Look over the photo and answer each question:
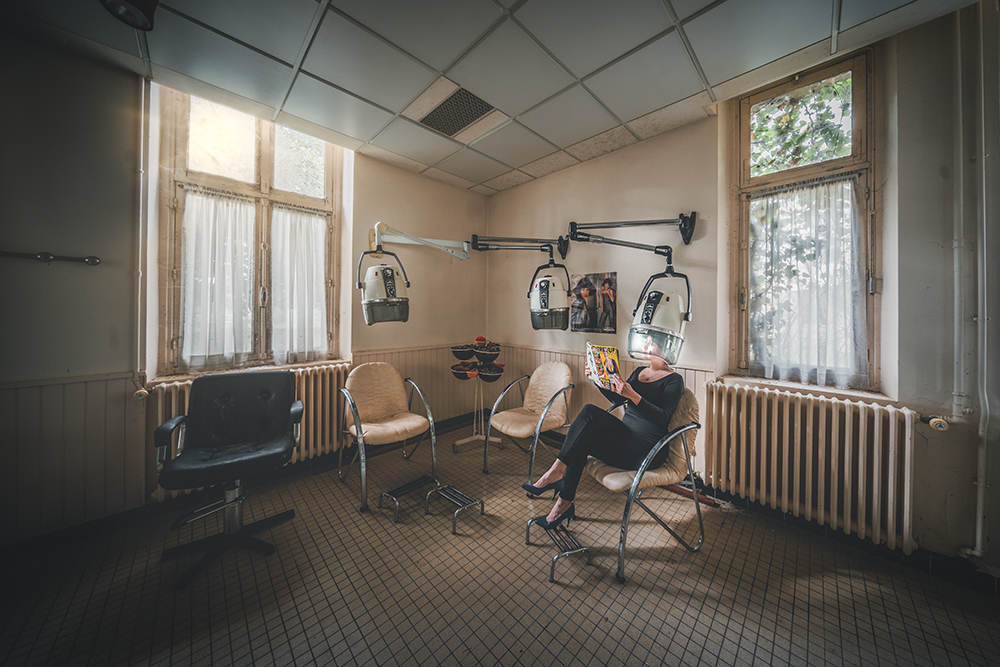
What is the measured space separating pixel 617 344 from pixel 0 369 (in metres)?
4.18

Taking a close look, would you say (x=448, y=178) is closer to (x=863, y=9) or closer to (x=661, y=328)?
(x=661, y=328)

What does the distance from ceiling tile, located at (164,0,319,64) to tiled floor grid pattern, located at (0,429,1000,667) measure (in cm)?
298

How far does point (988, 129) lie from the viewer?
168 cm

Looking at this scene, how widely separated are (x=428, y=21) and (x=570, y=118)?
128 cm

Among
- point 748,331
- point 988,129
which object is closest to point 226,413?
point 748,331

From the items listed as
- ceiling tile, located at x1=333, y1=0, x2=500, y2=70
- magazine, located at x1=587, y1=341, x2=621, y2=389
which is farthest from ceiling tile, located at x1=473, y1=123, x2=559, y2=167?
magazine, located at x1=587, y1=341, x2=621, y2=389

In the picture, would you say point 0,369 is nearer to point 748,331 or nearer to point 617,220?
point 617,220

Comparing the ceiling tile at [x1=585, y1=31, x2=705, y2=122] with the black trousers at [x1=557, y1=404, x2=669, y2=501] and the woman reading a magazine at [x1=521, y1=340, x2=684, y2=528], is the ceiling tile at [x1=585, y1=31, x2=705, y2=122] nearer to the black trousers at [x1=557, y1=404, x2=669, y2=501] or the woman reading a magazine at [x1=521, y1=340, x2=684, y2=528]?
the woman reading a magazine at [x1=521, y1=340, x2=684, y2=528]

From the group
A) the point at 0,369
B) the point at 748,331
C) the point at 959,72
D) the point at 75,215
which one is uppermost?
the point at 959,72

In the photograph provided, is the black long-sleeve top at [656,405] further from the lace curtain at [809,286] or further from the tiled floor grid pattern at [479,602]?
the lace curtain at [809,286]

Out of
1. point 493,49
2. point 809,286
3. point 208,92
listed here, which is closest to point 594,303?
point 809,286

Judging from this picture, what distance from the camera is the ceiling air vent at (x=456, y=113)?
2.43 metres

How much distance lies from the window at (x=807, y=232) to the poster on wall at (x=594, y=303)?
3.19 feet

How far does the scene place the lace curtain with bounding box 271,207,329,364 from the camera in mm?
2975
